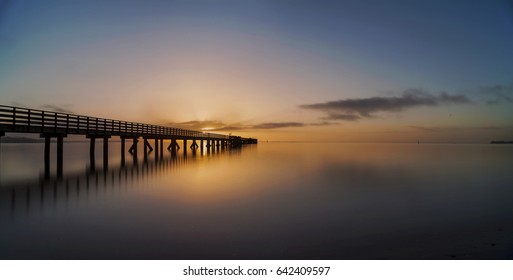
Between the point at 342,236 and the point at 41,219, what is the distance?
7.39 meters

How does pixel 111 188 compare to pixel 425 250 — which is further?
pixel 111 188

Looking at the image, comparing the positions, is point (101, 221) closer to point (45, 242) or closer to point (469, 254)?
point (45, 242)

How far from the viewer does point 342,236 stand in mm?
7469

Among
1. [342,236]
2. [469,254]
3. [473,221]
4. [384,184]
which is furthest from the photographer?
[384,184]

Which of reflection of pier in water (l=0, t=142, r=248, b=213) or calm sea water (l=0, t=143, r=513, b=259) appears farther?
reflection of pier in water (l=0, t=142, r=248, b=213)

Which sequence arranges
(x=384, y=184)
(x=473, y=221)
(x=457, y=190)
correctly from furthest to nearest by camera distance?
(x=384, y=184), (x=457, y=190), (x=473, y=221)

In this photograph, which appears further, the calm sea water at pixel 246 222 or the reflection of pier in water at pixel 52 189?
the reflection of pier in water at pixel 52 189

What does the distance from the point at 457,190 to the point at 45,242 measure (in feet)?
52.3

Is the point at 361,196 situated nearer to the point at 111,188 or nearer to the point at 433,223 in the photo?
the point at 433,223

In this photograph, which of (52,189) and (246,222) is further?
(52,189)

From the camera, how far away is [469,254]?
251 inches
